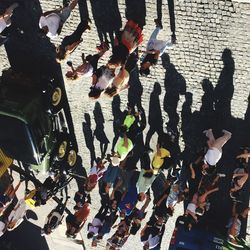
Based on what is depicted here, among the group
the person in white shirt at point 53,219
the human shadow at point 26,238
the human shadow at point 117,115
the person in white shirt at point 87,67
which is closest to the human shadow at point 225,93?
the human shadow at point 117,115

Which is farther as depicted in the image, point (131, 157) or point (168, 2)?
point (131, 157)

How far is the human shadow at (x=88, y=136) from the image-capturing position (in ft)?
37.8

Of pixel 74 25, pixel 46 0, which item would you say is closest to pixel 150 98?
pixel 74 25

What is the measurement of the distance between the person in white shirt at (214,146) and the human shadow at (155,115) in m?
1.31

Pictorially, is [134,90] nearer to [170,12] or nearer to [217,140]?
[170,12]

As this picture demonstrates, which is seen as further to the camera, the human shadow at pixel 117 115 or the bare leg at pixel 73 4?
the human shadow at pixel 117 115

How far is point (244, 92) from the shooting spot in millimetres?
9711

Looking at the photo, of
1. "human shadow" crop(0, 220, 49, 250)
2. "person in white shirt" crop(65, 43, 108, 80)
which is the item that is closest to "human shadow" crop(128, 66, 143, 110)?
"person in white shirt" crop(65, 43, 108, 80)

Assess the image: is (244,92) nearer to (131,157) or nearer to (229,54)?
(229,54)

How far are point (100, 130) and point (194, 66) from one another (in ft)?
11.1

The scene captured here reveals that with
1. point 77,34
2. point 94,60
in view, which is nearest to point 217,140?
point 94,60

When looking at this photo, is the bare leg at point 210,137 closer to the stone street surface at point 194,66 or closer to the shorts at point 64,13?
the stone street surface at point 194,66

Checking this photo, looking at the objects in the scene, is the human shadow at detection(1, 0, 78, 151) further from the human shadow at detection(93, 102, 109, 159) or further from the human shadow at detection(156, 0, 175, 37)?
the human shadow at detection(156, 0, 175, 37)

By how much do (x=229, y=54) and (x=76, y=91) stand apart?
431 cm
